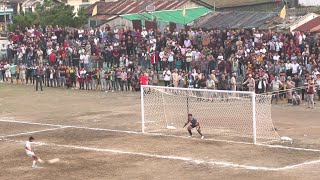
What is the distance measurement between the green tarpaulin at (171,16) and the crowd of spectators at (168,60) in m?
8.18

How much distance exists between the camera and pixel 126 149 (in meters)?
34.1

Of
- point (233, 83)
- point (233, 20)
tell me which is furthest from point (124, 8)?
point (233, 83)

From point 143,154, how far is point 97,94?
2013 centimetres

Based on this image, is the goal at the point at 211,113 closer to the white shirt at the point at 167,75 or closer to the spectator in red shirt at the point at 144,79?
the spectator in red shirt at the point at 144,79

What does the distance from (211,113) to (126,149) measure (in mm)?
7221

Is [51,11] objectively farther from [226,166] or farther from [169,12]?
[226,166]

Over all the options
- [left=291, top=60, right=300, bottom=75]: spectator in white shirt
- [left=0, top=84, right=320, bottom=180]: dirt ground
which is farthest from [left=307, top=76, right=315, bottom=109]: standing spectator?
[left=291, top=60, right=300, bottom=75]: spectator in white shirt

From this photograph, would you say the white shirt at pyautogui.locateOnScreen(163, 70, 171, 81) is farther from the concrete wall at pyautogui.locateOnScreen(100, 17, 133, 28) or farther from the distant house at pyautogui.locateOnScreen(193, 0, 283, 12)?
the distant house at pyautogui.locateOnScreen(193, 0, 283, 12)

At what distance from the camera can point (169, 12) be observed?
69.5 metres

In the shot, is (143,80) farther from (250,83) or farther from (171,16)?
(171,16)

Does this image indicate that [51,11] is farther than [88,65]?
Yes

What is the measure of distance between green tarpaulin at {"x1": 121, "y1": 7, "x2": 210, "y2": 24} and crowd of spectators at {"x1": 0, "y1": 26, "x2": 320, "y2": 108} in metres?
8.18

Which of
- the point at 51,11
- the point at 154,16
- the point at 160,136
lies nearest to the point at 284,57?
the point at 160,136

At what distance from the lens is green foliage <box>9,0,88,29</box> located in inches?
2854
